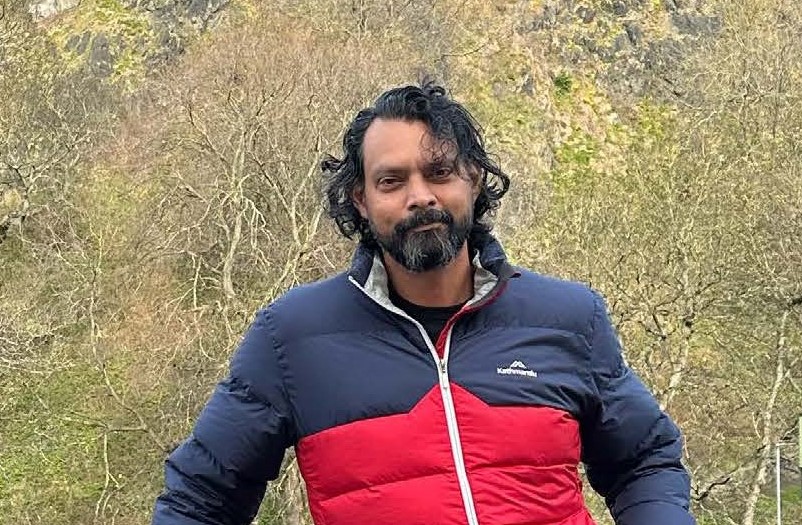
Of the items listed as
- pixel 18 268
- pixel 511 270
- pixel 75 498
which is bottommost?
pixel 75 498

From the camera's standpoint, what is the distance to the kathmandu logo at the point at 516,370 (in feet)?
5.75

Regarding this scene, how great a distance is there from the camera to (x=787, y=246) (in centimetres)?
1487

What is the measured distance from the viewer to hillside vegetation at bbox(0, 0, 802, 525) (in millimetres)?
13984

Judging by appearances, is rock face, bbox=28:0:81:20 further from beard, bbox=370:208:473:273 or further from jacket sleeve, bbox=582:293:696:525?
jacket sleeve, bbox=582:293:696:525

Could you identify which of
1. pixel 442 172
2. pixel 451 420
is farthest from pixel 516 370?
pixel 442 172

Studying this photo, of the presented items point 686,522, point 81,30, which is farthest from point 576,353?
point 81,30

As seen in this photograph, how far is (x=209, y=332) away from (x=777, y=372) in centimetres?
780

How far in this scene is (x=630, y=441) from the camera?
1837 mm

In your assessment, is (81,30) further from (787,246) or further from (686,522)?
(686,522)

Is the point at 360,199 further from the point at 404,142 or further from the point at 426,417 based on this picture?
the point at 426,417

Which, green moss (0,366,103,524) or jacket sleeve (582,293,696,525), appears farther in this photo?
green moss (0,366,103,524)

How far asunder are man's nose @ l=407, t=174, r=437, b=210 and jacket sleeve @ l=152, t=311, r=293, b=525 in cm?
35

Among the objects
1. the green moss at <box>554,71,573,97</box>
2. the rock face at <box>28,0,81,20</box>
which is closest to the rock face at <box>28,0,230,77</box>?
the rock face at <box>28,0,81,20</box>

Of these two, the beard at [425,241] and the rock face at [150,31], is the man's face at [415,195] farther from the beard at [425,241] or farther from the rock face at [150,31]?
the rock face at [150,31]
